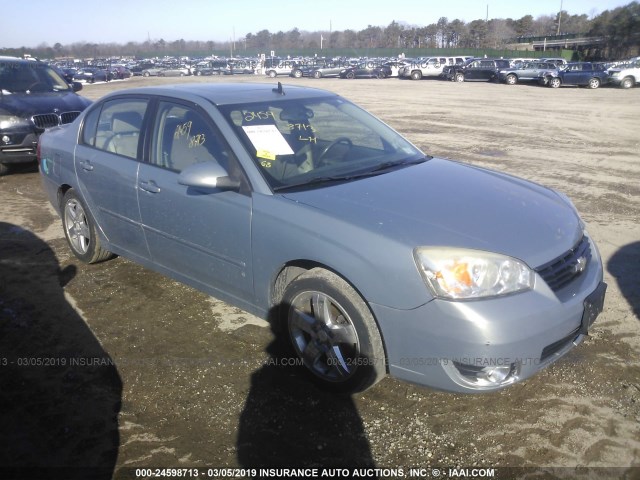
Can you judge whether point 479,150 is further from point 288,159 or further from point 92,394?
point 92,394

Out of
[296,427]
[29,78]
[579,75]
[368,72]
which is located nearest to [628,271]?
[296,427]

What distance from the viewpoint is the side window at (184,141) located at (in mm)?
3842

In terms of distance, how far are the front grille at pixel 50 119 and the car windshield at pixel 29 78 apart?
1052 millimetres

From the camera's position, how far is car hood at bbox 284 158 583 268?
301cm

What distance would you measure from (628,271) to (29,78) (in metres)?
10.0

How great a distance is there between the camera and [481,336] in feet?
9.00

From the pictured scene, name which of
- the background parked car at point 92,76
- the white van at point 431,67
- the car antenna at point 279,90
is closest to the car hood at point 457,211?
the car antenna at point 279,90

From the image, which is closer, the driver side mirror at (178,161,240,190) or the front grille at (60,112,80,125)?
the driver side mirror at (178,161,240,190)

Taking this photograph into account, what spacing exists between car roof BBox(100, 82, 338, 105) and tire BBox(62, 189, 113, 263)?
1162 mm

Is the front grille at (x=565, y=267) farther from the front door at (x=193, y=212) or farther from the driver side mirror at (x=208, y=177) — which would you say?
the driver side mirror at (x=208, y=177)

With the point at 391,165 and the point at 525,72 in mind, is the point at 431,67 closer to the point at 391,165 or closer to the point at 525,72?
the point at 525,72

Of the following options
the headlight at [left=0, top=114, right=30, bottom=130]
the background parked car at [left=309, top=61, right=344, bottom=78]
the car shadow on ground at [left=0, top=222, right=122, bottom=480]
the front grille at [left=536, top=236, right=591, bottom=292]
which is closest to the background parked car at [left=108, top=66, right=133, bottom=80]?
the background parked car at [left=309, top=61, right=344, bottom=78]

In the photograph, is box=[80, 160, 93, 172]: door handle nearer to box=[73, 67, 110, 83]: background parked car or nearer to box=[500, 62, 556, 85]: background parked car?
box=[500, 62, 556, 85]: background parked car

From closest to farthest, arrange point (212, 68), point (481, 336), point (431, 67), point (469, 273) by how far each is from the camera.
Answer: point (481, 336), point (469, 273), point (431, 67), point (212, 68)
